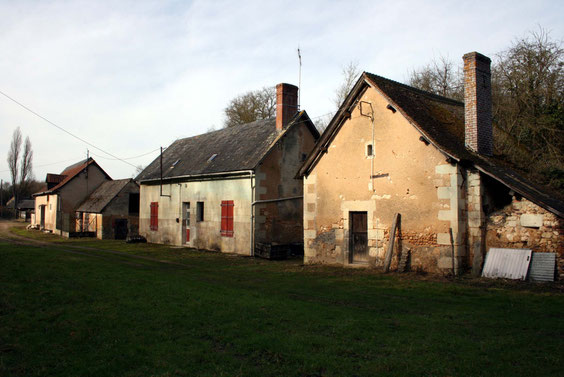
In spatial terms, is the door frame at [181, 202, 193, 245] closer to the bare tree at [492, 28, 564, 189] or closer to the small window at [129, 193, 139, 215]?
the small window at [129, 193, 139, 215]

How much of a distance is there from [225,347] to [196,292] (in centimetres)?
404

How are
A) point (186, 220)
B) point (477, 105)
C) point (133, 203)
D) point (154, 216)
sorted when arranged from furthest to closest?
point (133, 203), point (154, 216), point (186, 220), point (477, 105)

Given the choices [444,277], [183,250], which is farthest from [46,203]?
[444,277]

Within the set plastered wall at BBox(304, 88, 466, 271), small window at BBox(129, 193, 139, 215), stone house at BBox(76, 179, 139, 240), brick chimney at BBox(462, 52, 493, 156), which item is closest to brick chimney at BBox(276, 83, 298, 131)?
plastered wall at BBox(304, 88, 466, 271)

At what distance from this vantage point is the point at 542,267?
35.0 feet

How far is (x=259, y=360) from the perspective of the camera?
5.36m

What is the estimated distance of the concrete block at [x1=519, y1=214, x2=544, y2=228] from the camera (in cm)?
1102

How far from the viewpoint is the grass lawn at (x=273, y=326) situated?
203 inches

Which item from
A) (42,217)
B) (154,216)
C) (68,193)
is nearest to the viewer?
(154,216)

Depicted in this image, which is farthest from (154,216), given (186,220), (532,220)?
(532,220)

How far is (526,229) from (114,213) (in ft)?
84.9

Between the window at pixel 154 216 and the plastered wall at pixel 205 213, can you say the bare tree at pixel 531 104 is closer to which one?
the plastered wall at pixel 205 213

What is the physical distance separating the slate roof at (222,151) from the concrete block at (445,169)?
841 centimetres

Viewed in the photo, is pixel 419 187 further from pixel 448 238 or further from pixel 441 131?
pixel 441 131
